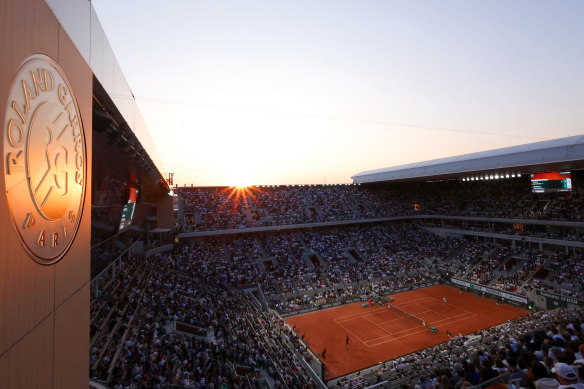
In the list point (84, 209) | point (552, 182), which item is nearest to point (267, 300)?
point (84, 209)

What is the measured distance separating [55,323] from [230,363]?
13.5 m

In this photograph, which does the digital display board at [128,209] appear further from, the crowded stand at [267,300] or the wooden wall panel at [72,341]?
the wooden wall panel at [72,341]

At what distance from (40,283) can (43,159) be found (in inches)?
44.1

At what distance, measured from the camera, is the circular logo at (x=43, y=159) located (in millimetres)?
2412

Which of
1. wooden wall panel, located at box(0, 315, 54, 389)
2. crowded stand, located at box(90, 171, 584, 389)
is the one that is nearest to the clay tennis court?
crowded stand, located at box(90, 171, 584, 389)

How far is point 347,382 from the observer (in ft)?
57.5

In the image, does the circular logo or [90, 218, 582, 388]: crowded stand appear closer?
the circular logo

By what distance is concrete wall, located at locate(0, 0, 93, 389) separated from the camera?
228 centimetres

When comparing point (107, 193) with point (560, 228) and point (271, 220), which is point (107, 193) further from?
point (560, 228)

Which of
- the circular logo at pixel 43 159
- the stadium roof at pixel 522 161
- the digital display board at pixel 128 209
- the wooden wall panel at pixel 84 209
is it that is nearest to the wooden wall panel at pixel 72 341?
the wooden wall panel at pixel 84 209

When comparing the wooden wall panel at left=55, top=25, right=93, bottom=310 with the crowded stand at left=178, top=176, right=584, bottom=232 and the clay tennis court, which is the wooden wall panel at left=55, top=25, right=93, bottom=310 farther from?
the crowded stand at left=178, top=176, right=584, bottom=232

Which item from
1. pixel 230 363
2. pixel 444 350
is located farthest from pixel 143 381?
pixel 444 350

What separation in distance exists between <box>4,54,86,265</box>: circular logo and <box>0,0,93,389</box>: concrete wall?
0.30ft

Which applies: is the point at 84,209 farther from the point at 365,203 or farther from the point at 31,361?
the point at 365,203
